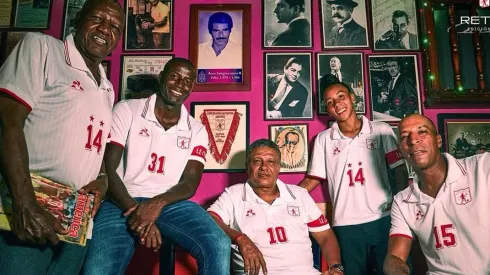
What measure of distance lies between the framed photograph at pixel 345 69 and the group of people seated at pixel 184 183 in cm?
52

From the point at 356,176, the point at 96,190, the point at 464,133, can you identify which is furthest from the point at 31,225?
the point at 464,133

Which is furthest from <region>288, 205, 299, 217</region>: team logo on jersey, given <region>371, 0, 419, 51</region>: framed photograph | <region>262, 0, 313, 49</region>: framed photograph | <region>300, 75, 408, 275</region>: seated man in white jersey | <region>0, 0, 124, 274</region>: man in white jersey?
<region>371, 0, 419, 51</region>: framed photograph

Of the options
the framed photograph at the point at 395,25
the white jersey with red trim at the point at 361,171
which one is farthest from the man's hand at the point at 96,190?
the framed photograph at the point at 395,25

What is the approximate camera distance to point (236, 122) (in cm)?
308

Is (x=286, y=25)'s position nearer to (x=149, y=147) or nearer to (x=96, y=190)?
(x=149, y=147)

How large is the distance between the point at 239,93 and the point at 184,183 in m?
1.30

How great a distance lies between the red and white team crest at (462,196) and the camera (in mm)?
1818

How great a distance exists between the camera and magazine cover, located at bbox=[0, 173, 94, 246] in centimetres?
128

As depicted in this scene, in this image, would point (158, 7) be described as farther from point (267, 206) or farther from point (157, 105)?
point (267, 206)

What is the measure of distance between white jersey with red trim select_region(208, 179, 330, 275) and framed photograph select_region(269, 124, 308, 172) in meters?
0.61

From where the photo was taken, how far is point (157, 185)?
202cm

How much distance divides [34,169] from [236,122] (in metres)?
1.84

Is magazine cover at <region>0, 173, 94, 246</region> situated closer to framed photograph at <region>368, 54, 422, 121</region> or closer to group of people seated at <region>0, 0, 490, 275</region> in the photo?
group of people seated at <region>0, 0, 490, 275</region>

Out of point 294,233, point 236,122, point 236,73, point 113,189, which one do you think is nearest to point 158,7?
point 236,73
